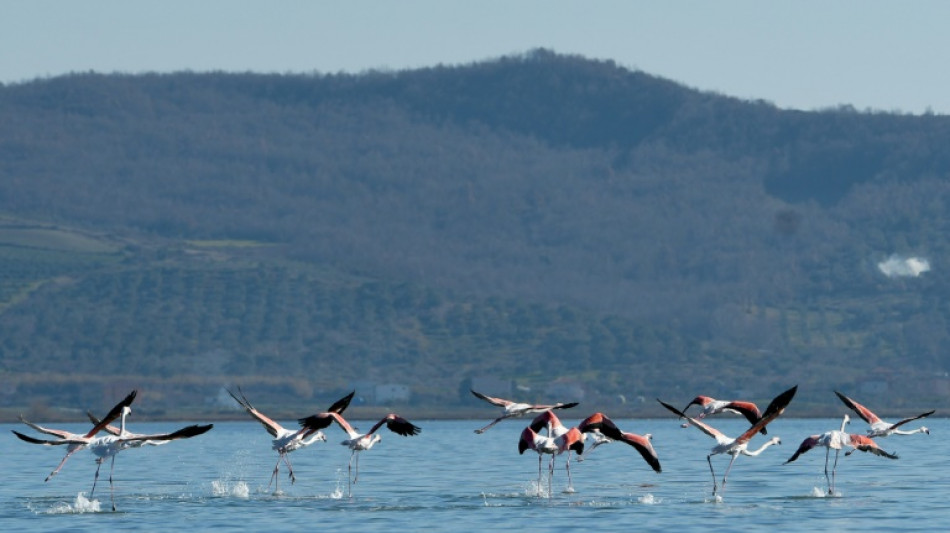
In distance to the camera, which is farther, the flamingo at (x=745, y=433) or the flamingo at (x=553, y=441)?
the flamingo at (x=553, y=441)

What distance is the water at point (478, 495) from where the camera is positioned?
4166 centimetres

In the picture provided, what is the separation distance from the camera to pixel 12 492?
5375cm

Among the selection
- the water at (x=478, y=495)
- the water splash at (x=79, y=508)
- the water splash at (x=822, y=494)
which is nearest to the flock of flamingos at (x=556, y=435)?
the water splash at (x=822, y=494)

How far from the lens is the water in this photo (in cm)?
4166

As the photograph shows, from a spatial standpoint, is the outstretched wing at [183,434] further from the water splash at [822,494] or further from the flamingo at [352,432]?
the water splash at [822,494]

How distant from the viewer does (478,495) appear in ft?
164

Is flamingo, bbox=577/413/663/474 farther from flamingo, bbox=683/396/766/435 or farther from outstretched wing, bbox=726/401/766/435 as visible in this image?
outstretched wing, bbox=726/401/766/435

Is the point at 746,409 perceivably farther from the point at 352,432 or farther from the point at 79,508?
the point at 79,508

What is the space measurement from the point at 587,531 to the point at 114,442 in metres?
12.0

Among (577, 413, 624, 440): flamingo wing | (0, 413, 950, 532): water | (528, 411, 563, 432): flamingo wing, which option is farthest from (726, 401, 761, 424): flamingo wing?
(528, 411, 563, 432): flamingo wing

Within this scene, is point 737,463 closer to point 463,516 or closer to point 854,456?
point 854,456

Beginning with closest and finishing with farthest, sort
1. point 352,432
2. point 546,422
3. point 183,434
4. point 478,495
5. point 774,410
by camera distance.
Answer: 1. point 183,434
2. point 774,410
3. point 546,422
4. point 352,432
5. point 478,495

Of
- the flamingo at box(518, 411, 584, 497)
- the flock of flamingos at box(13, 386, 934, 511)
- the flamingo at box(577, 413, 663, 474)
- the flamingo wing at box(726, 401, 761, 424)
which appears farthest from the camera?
the flamingo wing at box(726, 401, 761, 424)

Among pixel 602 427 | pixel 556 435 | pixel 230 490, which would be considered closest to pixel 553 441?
pixel 556 435
